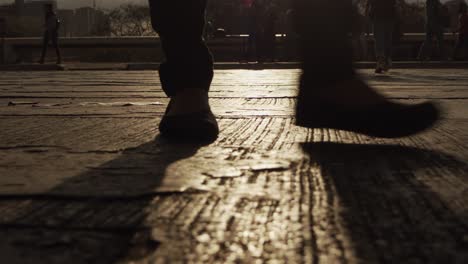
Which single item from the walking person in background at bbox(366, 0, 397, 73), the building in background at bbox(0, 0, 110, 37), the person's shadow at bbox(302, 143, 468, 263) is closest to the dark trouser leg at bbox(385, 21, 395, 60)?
the walking person in background at bbox(366, 0, 397, 73)

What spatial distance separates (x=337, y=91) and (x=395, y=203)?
36.8 inches

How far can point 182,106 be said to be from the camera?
1.89 metres

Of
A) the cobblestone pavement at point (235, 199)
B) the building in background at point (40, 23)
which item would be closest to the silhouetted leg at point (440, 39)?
the building in background at point (40, 23)

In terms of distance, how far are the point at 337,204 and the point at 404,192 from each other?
15 centimetres

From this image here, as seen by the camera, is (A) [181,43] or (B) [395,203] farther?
(A) [181,43]

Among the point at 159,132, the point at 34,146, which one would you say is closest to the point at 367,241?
A: the point at 34,146

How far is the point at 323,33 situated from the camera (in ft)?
6.88

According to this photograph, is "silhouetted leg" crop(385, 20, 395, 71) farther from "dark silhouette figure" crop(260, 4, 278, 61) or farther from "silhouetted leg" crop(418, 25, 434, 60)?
"dark silhouette figure" crop(260, 4, 278, 61)

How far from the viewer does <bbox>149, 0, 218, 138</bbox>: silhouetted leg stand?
75.2 inches

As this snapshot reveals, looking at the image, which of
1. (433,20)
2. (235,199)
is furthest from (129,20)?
(235,199)

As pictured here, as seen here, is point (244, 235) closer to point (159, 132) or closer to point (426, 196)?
point (426, 196)

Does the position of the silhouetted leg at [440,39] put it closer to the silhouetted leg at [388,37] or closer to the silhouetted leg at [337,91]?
the silhouetted leg at [388,37]

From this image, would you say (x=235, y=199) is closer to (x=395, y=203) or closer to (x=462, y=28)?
(x=395, y=203)

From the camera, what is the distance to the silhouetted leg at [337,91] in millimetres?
1774
